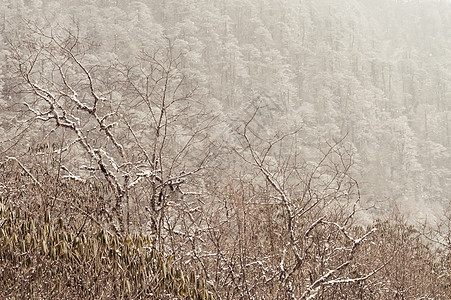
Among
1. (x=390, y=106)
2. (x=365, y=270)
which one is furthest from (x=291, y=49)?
(x=365, y=270)

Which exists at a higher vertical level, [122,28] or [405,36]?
[405,36]

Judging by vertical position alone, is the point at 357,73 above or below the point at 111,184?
above

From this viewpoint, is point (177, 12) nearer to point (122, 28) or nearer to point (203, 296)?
point (122, 28)

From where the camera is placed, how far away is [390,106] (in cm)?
5059

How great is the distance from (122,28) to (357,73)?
2585 centimetres

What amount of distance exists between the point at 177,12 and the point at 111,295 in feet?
174

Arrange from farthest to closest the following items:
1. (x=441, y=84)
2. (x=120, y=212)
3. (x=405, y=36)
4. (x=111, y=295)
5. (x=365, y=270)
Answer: (x=405, y=36)
(x=441, y=84)
(x=365, y=270)
(x=120, y=212)
(x=111, y=295)

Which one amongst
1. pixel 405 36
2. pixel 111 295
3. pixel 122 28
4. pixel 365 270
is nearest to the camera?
pixel 111 295

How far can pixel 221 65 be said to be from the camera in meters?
48.3

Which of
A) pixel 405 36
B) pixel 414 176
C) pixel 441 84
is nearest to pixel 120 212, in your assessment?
pixel 414 176

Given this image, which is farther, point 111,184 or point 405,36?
point 405,36

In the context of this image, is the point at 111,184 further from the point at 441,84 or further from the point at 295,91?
the point at 441,84

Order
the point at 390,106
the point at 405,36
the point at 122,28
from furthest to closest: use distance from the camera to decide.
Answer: the point at 405,36
the point at 390,106
the point at 122,28

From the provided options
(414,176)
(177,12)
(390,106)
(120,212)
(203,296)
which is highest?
(177,12)
